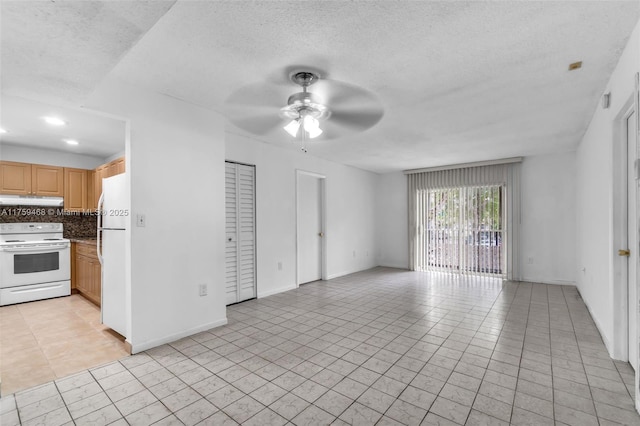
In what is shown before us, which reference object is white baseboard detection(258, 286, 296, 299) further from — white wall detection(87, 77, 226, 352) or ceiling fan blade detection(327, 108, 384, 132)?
ceiling fan blade detection(327, 108, 384, 132)

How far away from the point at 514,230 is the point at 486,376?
14.4 ft

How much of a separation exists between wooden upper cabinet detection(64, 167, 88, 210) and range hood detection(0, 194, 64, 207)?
0.11 m

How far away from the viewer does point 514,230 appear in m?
5.74

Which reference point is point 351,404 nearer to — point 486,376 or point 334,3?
point 486,376

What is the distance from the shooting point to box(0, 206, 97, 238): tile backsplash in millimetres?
4582

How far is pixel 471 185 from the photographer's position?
6.18 metres

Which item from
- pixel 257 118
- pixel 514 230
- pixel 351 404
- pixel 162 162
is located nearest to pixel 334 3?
pixel 257 118

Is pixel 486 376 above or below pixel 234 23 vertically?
below

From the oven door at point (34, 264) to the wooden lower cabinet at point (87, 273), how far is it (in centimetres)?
14

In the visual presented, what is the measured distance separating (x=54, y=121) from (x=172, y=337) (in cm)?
283

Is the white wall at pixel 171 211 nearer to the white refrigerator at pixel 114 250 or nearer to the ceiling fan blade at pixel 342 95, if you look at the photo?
the white refrigerator at pixel 114 250

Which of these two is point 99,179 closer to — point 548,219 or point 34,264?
point 34,264

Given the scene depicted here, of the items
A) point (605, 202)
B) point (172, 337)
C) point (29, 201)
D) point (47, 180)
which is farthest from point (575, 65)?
point (29, 201)

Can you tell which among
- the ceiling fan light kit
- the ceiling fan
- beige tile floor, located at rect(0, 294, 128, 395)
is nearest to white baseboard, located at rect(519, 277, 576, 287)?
the ceiling fan
